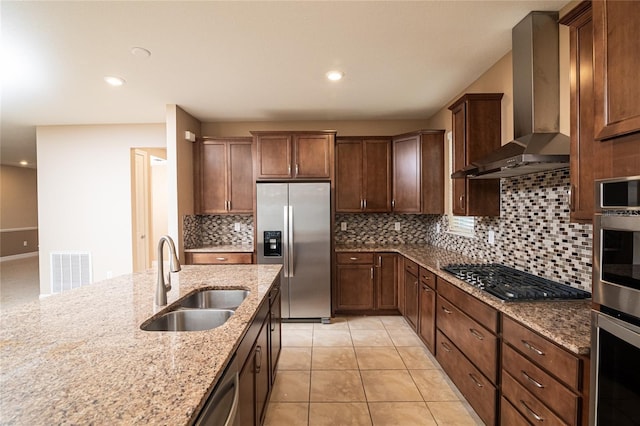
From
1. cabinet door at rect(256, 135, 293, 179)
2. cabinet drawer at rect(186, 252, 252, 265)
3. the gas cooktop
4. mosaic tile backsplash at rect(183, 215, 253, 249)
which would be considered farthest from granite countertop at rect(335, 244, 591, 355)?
mosaic tile backsplash at rect(183, 215, 253, 249)

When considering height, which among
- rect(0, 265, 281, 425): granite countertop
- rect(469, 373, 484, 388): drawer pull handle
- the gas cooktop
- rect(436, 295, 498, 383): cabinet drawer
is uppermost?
rect(0, 265, 281, 425): granite countertop

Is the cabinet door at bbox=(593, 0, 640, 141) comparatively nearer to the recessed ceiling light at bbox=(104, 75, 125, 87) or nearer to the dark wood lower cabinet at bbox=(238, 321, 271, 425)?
the dark wood lower cabinet at bbox=(238, 321, 271, 425)

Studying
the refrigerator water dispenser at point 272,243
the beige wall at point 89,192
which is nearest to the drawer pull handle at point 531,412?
the refrigerator water dispenser at point 272,243

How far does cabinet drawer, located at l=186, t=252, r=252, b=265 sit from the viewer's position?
3.77m

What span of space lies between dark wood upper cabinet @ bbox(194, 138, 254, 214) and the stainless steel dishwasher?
3069 millimetres

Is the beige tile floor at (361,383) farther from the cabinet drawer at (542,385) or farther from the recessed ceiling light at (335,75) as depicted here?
the recessed ceiling light at (335,75)

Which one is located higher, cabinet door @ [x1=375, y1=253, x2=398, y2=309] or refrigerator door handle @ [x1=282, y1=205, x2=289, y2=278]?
refrigerator door handle @ [x1=282, y1=205, x2=289, y2=278]

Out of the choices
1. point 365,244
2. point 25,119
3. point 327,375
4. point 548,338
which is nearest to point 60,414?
point 548,338

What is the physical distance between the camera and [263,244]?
369 cm

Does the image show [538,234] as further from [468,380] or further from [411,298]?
[411,298]

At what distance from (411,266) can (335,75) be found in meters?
2.23

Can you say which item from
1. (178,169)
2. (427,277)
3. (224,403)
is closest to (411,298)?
(427,277)

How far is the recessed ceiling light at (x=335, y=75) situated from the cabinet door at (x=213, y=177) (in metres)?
1.94

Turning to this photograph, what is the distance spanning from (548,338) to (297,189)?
2.84m
